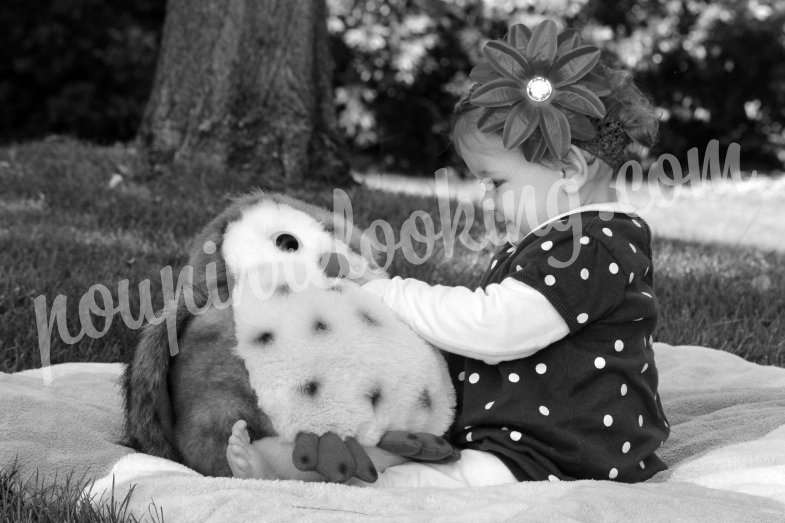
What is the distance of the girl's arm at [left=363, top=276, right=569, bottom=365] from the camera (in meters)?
2.04

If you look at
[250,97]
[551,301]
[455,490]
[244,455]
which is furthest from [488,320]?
[250,97]

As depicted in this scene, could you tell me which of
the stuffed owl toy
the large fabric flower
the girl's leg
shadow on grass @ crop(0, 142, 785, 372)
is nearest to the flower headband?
the large fabric flower

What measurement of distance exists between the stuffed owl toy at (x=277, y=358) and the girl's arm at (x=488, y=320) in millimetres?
46

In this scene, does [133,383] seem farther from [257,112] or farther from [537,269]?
[257,112]

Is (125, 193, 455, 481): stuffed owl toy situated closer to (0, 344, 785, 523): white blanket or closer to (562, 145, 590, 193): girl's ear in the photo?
(0, 344, 785, 523): white blanket

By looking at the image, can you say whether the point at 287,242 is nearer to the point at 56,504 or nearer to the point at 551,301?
the point at 551,301

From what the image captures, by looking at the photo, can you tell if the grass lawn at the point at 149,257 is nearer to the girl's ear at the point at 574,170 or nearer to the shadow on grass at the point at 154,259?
the shadow on grass at the point at 154,259

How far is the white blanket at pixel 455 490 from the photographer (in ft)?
5.89

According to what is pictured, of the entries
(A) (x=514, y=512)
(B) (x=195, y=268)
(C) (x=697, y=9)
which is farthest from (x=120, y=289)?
(C) (x=697, y=9)

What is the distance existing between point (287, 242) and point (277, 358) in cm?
27

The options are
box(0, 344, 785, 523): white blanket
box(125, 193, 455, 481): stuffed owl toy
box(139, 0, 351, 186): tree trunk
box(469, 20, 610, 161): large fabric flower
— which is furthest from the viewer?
box(139, 0, 351, 186): tree trunk

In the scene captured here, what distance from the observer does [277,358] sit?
1958 mm

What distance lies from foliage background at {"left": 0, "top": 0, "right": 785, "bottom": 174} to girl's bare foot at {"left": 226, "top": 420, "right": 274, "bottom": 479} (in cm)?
695

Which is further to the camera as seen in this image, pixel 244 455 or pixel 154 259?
pixel 154 259
